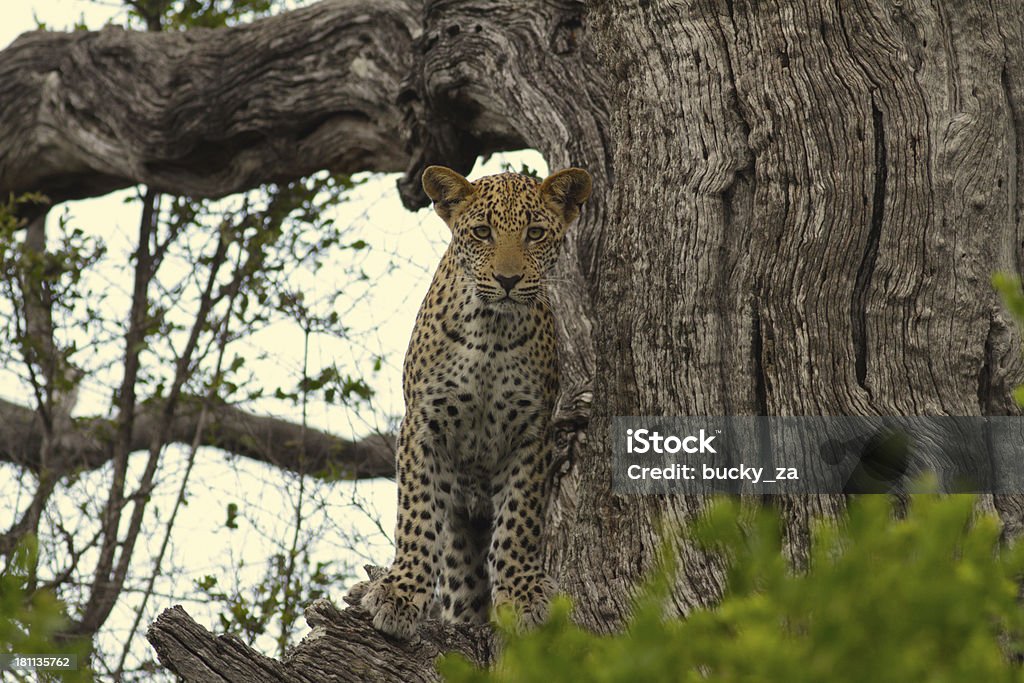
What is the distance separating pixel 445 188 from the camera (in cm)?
630

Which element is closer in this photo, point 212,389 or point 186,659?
point 186,659

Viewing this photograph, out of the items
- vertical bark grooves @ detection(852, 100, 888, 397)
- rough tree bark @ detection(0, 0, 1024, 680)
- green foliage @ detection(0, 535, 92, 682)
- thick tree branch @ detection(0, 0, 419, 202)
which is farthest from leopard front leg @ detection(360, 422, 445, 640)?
green foliage @ detection(0, 535, 92, 682)

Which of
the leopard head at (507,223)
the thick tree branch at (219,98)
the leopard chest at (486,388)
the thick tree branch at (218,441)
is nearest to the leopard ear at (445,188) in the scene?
the leopard head at (507,223)

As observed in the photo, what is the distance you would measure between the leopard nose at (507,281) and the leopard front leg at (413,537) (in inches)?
31.3

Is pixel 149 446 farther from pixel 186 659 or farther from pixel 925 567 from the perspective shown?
pixel 925 567

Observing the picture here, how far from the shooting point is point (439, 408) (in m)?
6.03

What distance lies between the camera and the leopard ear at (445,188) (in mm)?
6211

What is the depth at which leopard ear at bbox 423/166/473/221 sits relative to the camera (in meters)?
6.21

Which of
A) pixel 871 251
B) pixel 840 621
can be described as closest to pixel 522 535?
pixel 871 251

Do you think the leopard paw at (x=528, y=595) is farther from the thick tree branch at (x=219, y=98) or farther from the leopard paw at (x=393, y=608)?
the thick tree branch at (x=219, y=98)

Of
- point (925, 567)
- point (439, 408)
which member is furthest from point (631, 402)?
point (925, 567)

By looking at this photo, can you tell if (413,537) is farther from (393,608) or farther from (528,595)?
(528,595)

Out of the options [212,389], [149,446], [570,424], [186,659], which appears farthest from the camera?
[149,446]

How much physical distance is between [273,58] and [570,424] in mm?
4261
